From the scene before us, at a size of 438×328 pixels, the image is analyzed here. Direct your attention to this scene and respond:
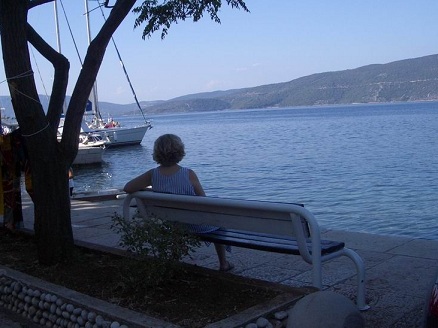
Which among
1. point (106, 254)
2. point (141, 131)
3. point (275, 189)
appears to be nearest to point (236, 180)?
point (275, 189)

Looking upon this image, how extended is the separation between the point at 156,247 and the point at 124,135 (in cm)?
5064

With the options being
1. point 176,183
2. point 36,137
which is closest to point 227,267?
point 176,183

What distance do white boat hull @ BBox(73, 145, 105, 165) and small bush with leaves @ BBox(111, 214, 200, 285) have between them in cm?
3227

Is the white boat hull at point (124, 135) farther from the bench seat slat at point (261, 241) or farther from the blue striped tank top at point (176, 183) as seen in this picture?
the bench seat slat at point (261, 241)

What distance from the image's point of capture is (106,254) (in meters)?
6.59

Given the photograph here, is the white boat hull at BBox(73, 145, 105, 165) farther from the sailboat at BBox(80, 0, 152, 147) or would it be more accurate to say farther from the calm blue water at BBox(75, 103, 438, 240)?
the sailboat at BBox(80, 0, 152, 147)

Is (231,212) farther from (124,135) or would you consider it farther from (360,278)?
(124,135)

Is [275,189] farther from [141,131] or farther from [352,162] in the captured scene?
[141,131]

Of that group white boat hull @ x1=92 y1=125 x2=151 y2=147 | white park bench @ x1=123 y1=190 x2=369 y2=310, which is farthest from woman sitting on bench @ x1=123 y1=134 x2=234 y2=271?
white boat hull @ x1=92 y1=125 x2=151 y2=147

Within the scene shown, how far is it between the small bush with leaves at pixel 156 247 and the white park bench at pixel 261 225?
0.94 ft

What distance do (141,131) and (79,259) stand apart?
5088cm

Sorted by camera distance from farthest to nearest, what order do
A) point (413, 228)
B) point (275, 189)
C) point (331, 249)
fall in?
1. point (275, 189)
2. point (413, 228)
3. point (331, 249)

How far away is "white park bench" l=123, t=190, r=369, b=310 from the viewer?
4711 mm

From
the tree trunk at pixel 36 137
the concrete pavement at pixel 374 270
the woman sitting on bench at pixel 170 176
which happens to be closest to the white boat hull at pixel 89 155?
the concrete pavement at pixel 374 270
